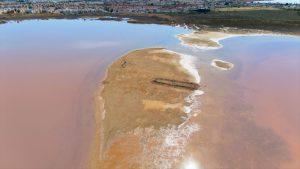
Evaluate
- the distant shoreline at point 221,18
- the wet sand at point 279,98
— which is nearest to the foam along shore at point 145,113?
the wet sand at point 279,98

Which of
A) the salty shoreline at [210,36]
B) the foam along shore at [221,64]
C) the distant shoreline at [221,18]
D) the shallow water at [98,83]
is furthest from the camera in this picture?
the distant shoreline at [221,18]

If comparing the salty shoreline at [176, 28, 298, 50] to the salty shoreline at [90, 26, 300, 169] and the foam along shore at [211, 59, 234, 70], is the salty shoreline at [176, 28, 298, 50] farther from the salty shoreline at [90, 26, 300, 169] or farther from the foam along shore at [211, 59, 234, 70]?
the salty shoreline at [90, 26, 300, 169]

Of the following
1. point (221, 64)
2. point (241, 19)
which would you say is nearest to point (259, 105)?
point (221, 64)

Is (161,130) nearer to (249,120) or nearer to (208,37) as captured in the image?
(249,120)

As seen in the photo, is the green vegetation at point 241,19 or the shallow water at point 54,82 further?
the green vegetation at point 241,19

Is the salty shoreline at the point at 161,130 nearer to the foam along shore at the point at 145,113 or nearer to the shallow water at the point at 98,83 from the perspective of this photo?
the foam along shore at the point at 145,113

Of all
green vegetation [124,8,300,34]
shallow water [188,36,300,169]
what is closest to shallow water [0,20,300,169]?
shallow water [188,36,300,169]
